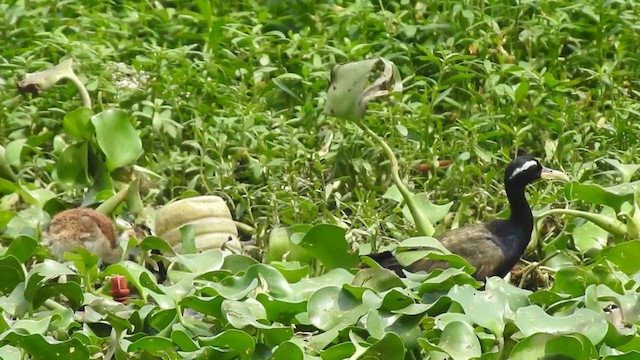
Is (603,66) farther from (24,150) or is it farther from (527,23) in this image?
(24,150)

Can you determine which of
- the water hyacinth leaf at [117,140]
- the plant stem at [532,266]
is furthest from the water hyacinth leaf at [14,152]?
the plant stem at [532,266]

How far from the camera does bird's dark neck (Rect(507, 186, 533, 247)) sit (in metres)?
6.68

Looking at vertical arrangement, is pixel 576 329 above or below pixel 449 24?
above

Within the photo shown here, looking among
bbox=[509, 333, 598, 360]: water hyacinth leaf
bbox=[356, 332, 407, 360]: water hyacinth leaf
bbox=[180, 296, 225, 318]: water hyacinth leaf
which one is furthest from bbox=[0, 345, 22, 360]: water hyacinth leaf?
bbox=[509, 333, 598, 360]: water hyacinth leaf

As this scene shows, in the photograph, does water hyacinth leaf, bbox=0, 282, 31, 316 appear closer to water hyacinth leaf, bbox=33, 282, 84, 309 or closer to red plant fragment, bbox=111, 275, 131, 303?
water hyacinth leaf, bbox=33, 282, 84, 309

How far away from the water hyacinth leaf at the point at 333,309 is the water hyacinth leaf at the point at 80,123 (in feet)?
6.95

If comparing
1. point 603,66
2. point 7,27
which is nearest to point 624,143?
point 603,66

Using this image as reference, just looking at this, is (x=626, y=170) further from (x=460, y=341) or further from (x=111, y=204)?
(x=111, y=204)

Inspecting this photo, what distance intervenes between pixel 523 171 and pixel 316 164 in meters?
1.03

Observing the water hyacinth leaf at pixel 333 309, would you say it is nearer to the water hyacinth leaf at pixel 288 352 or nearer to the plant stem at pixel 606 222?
the water hyacinth leaf at pixel 288 352

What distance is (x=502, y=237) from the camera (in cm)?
659

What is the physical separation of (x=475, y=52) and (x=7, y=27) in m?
2.48

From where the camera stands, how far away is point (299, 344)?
515 centimetres

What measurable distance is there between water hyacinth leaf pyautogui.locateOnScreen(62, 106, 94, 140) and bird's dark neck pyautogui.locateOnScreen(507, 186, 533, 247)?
1850 mm
